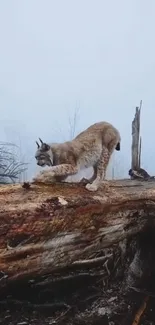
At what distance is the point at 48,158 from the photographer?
2.79 m

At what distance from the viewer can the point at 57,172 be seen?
263cm

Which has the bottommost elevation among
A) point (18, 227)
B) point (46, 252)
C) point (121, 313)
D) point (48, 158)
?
point (121, 313)

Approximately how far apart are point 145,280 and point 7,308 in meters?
0.96

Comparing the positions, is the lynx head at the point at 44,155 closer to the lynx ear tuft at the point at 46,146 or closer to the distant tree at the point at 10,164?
the lynx ear tuft at the point at 46,146

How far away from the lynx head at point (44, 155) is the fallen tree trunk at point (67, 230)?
0.62m


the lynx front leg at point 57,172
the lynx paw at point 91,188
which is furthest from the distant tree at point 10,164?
the lynx paw at point 91,188

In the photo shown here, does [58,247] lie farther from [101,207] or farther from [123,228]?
[123,228]

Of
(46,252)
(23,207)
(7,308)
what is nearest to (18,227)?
(23,207)

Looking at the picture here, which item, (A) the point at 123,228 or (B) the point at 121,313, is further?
(A) the point at 123,228

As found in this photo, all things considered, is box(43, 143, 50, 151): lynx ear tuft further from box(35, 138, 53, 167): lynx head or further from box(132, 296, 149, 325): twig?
box(132, 296, 149, 325): twig

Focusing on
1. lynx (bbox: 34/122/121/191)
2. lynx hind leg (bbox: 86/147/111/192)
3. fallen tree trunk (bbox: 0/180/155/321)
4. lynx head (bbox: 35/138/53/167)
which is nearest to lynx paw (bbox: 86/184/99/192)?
fallen tree trunk (bbox: 0/180/155/321)

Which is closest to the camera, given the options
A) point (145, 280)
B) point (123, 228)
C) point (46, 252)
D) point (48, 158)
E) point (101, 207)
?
point (46, 252)

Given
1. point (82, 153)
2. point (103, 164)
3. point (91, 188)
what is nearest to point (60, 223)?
point (91, 188)

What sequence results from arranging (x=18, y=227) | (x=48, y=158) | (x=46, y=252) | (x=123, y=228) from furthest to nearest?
(x=48, y=158)
(x=123, y=228)
(x=46, y=252)
(x=18, y=227)
